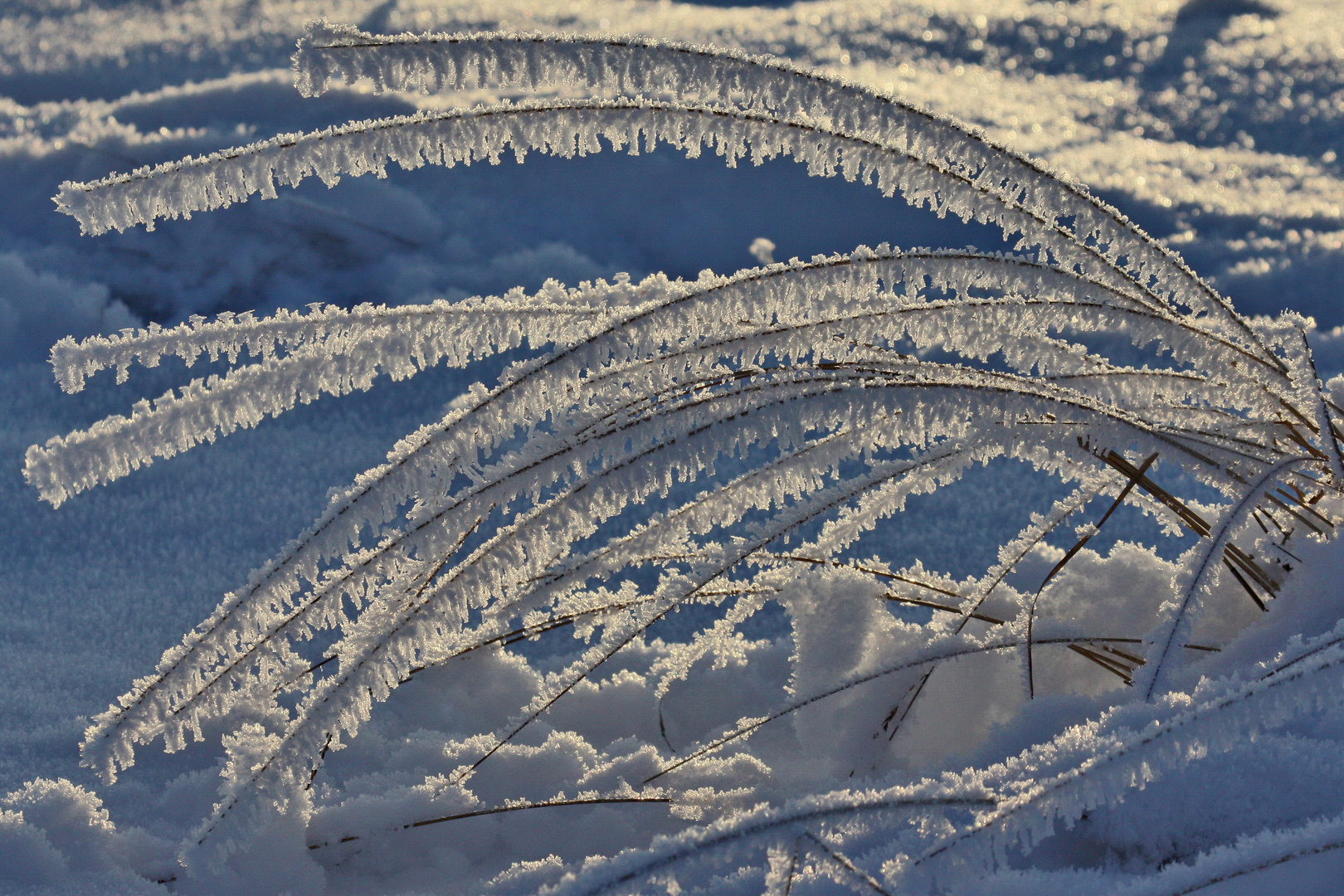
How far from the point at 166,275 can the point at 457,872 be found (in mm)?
1173

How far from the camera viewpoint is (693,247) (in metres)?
1.69

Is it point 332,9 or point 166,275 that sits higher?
point 332,9

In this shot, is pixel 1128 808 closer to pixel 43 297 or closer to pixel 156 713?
pixel 156 713

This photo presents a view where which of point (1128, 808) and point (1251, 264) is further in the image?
point (1251, 264)

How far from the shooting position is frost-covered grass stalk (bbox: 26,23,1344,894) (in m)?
0.45

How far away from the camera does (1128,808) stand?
0.45 meters

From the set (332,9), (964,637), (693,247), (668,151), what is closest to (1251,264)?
(693,247)

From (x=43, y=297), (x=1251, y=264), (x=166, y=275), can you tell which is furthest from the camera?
(x=1251, y=264)

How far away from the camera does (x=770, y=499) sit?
0.59 metres

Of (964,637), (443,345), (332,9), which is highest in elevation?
(332,9)

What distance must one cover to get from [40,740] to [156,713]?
0.89ft

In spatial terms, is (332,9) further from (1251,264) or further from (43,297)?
(1251,264)

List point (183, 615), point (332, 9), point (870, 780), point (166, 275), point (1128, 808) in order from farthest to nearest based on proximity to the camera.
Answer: point (332, 9) < point (166, 275) < point (183, 615) < point (870, 780) < point (1128, 808)

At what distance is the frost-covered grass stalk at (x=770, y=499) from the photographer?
45 cm
